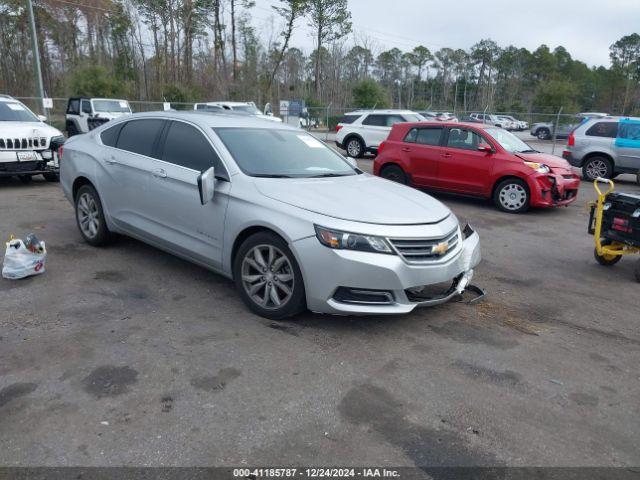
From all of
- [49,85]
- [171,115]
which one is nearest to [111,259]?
[171,115]

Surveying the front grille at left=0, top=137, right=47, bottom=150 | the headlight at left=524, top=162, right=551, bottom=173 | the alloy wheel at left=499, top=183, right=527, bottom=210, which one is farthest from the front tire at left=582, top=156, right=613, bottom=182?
the front grille at left=0, top=137, right=47, bottom=150

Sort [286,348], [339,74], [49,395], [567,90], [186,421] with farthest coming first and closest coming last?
[339,74]
[567,90]
[286,348]
[49,395]
[186,421]

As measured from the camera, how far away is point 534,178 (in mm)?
9281

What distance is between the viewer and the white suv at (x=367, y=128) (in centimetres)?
1758

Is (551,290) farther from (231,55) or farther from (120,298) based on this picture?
(231,55)

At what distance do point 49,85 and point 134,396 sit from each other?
47408 millimetres

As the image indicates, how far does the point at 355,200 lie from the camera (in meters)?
4.30

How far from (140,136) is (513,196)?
Answer: 22.6 ft

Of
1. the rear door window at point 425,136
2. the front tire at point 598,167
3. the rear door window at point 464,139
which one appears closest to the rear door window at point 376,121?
the front tire at point 598,167

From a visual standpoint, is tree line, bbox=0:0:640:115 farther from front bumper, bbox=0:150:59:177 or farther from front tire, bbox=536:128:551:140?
front bumper, bbox=0:150:59:177

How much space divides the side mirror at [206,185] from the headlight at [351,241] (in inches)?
43.1

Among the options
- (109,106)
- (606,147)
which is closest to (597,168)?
(606,147)

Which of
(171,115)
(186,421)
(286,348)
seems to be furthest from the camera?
(171,115)

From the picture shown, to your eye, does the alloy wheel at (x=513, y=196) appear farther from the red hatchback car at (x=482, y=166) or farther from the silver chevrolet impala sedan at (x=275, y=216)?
the silver chevrolet impala sedan at (x=275, y=216)
